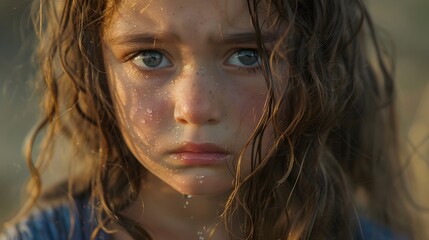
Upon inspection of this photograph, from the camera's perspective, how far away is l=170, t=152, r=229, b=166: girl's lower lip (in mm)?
1566

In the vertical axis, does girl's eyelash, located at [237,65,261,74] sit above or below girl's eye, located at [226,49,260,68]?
below

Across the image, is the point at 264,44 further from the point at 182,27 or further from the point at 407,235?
the point at 407,235

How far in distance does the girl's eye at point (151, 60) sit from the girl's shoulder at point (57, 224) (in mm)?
383

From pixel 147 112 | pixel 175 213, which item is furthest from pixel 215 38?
pixel 175 213

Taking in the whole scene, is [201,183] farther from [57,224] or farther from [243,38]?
[57,224]

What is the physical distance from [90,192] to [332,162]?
51 centimetres

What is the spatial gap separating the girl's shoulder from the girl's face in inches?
10.0

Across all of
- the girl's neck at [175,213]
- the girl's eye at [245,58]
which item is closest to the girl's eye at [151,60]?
the girl's eye at [245,58]

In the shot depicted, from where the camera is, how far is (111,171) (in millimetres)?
1875

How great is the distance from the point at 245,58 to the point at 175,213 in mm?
411

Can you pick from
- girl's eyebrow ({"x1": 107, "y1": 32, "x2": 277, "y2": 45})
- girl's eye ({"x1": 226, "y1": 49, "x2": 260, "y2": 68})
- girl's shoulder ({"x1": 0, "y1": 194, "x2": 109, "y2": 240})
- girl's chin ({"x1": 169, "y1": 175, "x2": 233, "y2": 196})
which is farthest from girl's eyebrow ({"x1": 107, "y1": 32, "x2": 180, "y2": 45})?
girl's shoulder ({"x1": 0, "y1": 194, "x2": 109, "y2": 240})

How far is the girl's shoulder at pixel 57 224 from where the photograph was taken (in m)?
1.80

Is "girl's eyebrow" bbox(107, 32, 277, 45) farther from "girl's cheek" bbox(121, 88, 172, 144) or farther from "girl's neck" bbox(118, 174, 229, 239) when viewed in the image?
"girl's neck" bbox(118, 174, 229, 239)

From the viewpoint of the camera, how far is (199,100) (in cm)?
151
